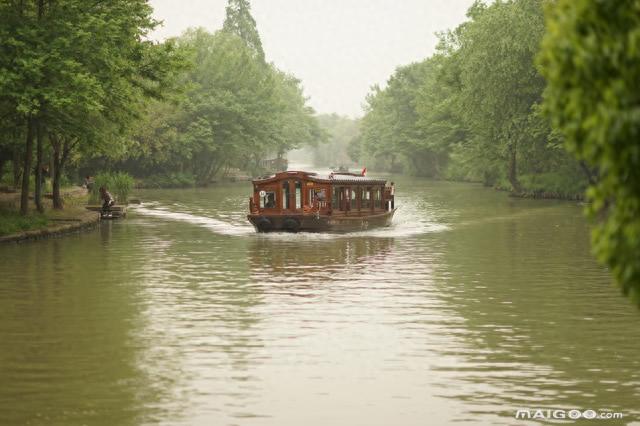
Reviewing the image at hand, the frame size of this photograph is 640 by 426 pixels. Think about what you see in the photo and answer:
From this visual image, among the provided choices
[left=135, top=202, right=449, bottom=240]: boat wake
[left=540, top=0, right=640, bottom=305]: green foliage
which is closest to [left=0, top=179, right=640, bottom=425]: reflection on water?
[left=540, top=0, right=640, bottom=305]: green foliage

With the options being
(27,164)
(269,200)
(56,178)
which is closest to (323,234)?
(269,200)

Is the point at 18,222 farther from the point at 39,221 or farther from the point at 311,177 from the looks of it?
the point at 311,177

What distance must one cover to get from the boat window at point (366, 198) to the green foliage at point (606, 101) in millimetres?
34833

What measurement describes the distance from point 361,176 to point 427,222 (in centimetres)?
427

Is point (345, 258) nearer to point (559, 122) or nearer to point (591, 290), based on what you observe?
point (591, 290)

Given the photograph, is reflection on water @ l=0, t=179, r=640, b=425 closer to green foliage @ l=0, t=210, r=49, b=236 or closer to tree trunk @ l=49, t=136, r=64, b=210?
green foliage @ l=0, t=210, r=49, b=236

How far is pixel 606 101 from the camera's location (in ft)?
19.9

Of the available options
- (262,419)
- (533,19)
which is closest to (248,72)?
(533,19)

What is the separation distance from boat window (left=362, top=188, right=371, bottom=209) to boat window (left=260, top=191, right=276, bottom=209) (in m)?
4.66

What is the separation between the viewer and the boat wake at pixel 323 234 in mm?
36969

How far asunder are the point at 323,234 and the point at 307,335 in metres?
21.7

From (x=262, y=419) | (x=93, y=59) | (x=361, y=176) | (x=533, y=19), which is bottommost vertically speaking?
(x=262, y=419)

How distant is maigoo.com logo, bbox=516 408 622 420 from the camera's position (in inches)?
431

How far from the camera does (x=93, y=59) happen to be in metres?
33.5
